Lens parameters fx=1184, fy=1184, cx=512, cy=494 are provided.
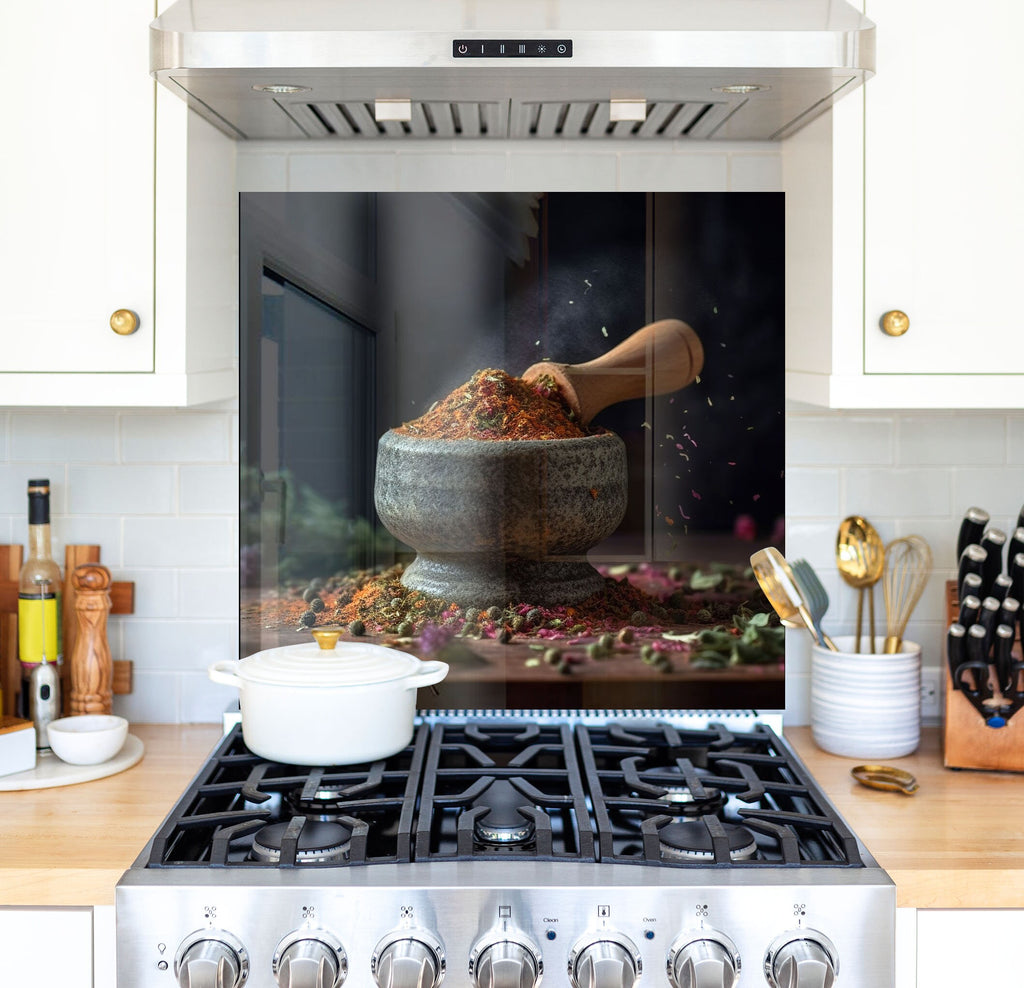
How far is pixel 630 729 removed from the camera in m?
2.12

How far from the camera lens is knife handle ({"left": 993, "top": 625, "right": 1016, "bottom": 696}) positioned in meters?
1.94

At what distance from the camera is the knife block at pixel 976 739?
1.95 meters

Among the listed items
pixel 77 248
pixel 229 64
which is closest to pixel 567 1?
pixel 229 64

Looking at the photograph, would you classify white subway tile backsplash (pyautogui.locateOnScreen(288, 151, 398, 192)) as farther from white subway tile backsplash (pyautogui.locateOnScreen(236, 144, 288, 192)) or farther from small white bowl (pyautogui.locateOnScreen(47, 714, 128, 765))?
small white bowl (pyautogui.locateOnScreen(47, 714, 128, 765))

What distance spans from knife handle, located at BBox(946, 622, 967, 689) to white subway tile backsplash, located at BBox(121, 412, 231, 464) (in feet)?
4.34

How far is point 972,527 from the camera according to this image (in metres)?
2.01

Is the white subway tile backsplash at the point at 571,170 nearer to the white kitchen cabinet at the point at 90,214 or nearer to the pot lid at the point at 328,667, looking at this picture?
the white kitchen cabinet at the point at 90,214

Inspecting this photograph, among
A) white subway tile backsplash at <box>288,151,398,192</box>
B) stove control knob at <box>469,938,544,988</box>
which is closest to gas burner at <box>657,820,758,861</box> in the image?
stove control knob at <box>469,938,544,988</box>

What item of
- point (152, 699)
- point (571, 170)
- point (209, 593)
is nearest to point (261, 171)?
point (571, 170)

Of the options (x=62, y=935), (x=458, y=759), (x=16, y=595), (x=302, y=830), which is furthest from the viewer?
(x=16, y=595)

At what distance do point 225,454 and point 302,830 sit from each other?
82cm

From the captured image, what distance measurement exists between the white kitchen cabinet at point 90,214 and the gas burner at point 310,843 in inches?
25.8

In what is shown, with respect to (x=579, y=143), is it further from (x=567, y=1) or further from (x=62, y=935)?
(x=62, y=935)

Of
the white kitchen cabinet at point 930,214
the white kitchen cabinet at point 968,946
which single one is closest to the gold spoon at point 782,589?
the white kitchen cabinet at point 930,214
